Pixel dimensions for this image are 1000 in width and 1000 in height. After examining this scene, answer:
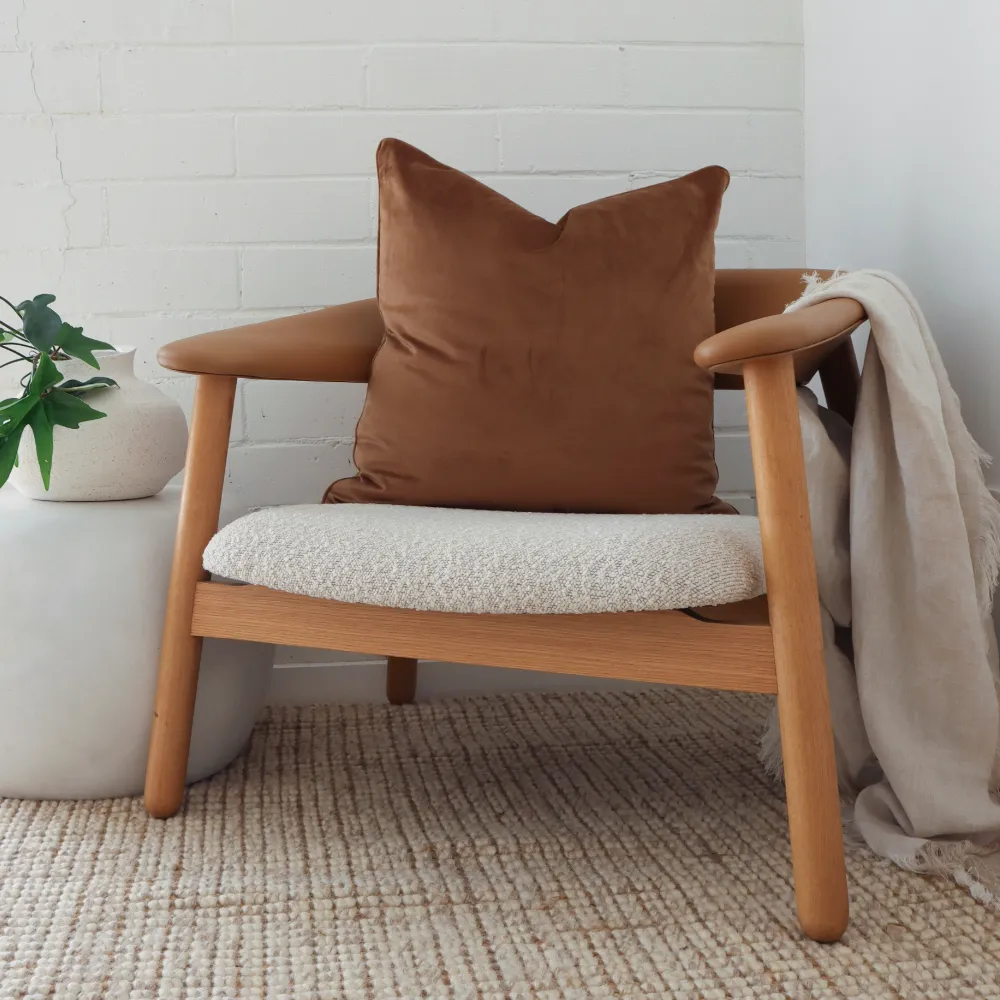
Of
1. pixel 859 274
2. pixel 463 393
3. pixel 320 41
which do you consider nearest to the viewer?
pixel 859 274

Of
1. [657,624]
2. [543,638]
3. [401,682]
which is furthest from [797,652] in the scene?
[401,682]

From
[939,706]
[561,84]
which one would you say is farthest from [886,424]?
[561,84]

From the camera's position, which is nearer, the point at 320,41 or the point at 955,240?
the point at 955,240

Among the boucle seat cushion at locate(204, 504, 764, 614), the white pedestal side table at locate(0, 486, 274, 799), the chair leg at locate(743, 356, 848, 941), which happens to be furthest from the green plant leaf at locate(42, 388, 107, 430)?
the chair leg at locate(743, 356, 848, 941)

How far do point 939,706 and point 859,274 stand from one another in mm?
452

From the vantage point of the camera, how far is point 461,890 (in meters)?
1.05

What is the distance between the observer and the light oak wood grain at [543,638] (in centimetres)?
97

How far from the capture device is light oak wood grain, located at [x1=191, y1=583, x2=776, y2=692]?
967 mm

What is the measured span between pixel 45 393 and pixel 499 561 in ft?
2.05

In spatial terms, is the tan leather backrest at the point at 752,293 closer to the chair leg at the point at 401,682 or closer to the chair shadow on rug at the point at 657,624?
the chair shadow on rug at the point at 657,624

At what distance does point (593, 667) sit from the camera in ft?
3.30

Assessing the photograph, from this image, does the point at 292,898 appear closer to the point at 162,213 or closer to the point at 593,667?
the point at 593,667

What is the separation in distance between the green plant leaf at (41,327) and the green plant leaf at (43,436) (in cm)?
8

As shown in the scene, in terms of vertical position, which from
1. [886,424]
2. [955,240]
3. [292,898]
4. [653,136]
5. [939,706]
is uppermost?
[653,136]
